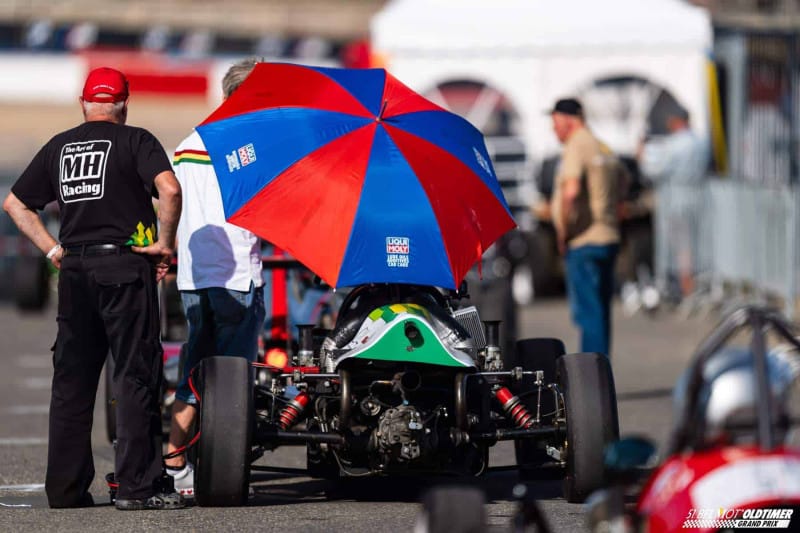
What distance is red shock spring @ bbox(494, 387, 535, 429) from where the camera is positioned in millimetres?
8664

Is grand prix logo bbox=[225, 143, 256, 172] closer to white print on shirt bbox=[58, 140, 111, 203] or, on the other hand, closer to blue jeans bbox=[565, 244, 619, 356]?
white print on shirt bbox=[58, 140, 111, 203]

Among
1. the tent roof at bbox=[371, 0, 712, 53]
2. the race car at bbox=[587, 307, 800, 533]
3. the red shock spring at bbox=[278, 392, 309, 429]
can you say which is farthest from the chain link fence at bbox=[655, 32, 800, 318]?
the race car at bbox=[587, 307, 800, 533]

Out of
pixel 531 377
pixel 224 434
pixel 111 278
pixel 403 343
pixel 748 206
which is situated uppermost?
pixel 748 206

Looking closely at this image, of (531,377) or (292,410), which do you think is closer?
(292,410)

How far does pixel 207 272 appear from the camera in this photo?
9164 millimetres

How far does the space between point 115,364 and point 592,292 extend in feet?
16.4

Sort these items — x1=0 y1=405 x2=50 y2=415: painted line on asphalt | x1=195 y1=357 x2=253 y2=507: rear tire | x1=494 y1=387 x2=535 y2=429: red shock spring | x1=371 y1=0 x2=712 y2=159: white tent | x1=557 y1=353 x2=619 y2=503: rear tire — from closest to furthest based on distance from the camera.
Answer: x1=195 y1=357 x2=253 y2=507: rear tire
x1=557 y1=353 x2=619 y2=503: rear tire
x1=494 y1=387 x2=535 y2=429: red shock spring
x1=0 y1=405 x2=50 y2=415: painted line on asphalt
x1=371 y1=0 x2=712 y2=159: white tent

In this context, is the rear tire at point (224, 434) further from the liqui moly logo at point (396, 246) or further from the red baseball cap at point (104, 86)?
the red baseball cap at point (104, 86)

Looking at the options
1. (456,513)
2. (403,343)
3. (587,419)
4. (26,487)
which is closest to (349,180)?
(403,343)

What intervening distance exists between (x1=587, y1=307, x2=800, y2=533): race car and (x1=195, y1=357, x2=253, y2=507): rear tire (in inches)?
104

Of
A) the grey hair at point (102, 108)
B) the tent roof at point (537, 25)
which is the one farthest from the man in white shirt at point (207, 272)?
the tent roof at point (537, 25)

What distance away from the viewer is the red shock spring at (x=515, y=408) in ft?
28.4

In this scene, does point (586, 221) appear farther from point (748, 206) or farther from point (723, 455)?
point (723, 455)

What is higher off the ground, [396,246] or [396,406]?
[396,246]
